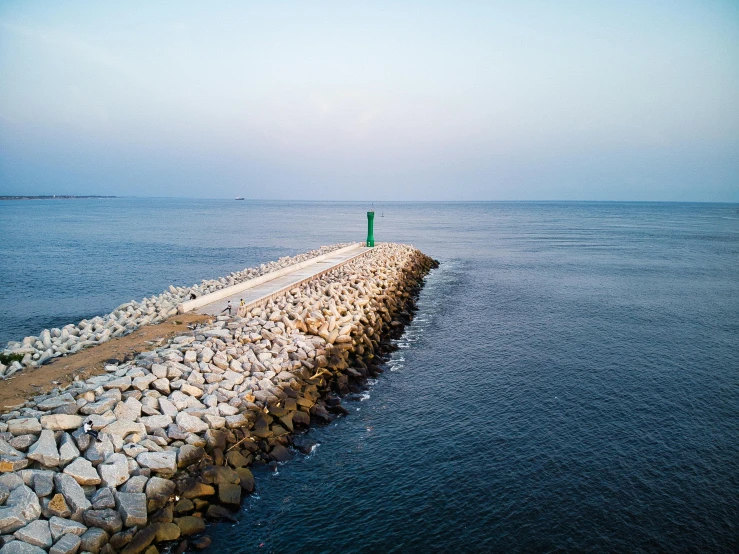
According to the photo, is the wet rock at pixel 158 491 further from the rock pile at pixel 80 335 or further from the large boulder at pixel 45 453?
the rock pile at pixel 80 335

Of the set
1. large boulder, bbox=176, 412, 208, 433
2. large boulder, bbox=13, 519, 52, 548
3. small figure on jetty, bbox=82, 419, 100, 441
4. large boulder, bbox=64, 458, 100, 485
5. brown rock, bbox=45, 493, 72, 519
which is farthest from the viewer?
large boulder, bbox=176, 412, 208, 433

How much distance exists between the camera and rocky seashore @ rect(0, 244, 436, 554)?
5.80 metres

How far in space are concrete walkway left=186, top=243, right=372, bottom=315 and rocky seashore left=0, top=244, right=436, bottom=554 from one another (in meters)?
1.14

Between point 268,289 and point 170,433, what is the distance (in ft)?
27.6

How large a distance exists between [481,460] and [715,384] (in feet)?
22.1

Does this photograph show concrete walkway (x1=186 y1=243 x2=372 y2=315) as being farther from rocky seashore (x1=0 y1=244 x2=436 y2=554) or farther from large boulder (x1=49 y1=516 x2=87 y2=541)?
large boulder (x1=49 y1=516 x2=87 y2=541)

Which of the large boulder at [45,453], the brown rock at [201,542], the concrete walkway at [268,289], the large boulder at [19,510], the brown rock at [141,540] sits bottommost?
the brown rock at [201,542]

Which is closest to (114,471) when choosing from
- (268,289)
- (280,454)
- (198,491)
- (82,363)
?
(198,491)

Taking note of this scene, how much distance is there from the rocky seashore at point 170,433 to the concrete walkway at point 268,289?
1139mm

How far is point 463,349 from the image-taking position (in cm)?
1427

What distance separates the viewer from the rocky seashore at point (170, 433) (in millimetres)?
5797

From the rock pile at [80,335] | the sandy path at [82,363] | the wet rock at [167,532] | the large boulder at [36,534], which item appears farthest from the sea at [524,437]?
the rock pile at [80,335]

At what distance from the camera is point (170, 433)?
7.53 meters

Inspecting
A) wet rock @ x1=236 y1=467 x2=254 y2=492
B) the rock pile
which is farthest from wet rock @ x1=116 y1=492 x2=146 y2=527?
the rock pile
